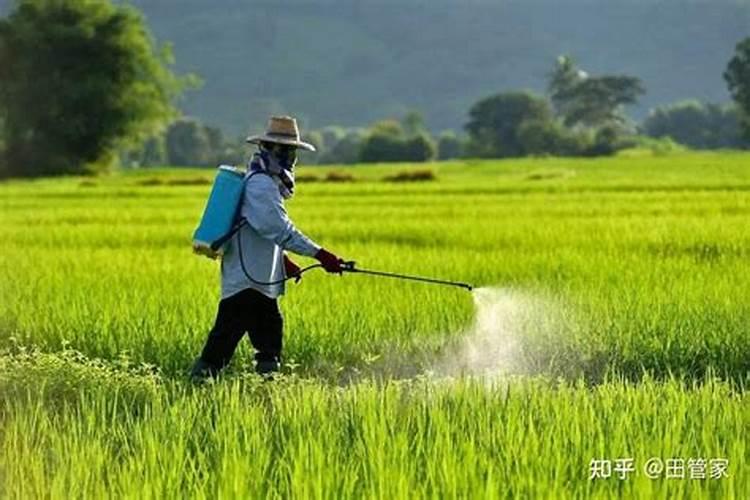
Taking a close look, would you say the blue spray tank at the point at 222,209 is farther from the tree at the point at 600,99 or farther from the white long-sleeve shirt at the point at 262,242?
the tree at the point at 600,99

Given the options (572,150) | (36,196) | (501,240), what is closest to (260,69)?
(572,150)

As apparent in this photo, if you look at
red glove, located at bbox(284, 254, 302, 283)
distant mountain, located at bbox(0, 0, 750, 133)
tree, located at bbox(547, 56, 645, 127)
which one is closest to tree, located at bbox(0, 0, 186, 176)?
red glove, located at bbox(284, 254, 302, 283)

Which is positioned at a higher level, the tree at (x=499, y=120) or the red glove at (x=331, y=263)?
the tree at (x=499, y=120)

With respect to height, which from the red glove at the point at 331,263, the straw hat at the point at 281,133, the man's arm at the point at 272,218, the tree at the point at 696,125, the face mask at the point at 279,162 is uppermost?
the tree at the point at 696,125

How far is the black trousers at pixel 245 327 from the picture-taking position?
4.51 meters

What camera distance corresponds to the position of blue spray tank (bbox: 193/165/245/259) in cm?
435

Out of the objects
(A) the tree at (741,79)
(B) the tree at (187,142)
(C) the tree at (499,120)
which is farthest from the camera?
(B) the tree at (187,142)

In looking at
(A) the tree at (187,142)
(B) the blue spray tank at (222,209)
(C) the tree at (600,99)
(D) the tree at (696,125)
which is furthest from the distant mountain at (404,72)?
(B) the blue spray tank at (222,209)

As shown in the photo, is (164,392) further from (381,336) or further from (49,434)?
(381,336)

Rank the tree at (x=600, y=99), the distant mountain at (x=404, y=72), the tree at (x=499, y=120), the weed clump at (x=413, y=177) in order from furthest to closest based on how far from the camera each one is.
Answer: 1. the distant mountain at (x=404, y=72)
2. the tree at (x=600, y=99)
3. the tree at (x=499, y=120)
4. the weed clump at (x=413, y=177)

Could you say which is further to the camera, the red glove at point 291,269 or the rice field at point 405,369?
the red glove at point 291,269

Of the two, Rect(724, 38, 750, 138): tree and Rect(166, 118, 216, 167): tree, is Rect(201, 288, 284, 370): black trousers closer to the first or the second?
Rect(724, 38, 750, 138): tree

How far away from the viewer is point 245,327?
4547 mm

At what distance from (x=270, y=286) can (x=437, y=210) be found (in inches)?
390
